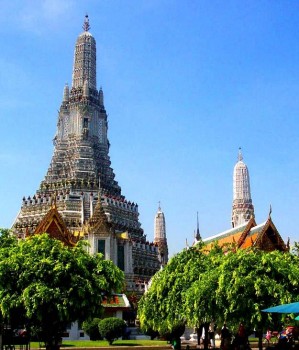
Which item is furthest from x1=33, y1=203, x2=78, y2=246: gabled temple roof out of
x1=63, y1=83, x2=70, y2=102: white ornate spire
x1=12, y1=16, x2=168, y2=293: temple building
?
x1=63, y1=83, x2=70, y2=102: white ornate spire

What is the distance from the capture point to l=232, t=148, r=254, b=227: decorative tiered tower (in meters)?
102

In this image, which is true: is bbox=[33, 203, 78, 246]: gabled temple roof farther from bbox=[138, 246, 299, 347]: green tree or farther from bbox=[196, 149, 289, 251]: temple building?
bbox=[138, 246, 299, 347]: green tree

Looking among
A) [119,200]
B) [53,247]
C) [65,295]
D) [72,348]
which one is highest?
[119,200]

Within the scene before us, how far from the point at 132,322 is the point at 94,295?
28.7 m

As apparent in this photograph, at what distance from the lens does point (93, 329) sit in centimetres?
4228

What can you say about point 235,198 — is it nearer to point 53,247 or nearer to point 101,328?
point 101,328

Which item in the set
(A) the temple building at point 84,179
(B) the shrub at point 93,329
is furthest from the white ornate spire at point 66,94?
(B) the shrub at point 93,329

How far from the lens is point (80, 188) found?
8544 centimetres

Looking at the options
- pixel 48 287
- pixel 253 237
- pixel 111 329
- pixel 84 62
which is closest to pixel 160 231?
pixel 84 62

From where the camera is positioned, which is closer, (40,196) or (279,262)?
(279,262)

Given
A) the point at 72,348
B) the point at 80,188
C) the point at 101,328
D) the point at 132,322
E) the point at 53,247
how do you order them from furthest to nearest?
the point at 80,188 < the point at 132,322 < the point at 101,328 < the point at 72,348 < the point at 53,247

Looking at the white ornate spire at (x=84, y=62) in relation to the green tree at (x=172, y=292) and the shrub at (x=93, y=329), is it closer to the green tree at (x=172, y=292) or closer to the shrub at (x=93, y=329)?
the shrub at (x=93, y=329)

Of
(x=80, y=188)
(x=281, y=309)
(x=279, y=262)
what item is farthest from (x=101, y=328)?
(x=80, y=188)

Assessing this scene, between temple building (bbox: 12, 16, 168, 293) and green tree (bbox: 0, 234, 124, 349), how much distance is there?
125ft
